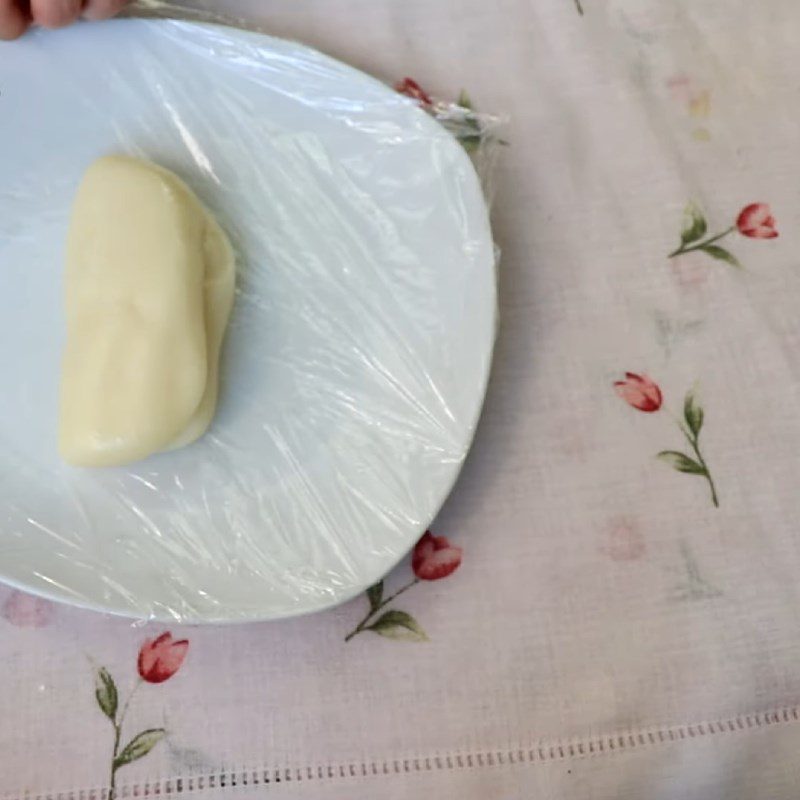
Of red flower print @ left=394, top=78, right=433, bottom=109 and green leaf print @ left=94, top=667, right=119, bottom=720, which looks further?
red flower print @ left=394, top=78, right=433, bottom=109

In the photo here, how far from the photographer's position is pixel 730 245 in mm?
573

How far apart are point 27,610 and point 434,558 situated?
231 mm

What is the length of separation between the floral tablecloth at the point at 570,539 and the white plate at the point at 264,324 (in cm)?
4

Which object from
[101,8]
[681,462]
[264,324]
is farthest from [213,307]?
[681,462]

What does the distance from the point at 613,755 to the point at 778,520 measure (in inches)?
6.6

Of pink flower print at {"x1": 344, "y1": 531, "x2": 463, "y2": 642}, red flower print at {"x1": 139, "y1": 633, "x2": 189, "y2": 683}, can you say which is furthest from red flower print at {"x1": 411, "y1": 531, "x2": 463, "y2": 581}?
red flower print at {"x1": 139, "y1": 633, "x2": 189, "y2": 683}

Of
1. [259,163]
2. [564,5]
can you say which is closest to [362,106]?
[259,163]

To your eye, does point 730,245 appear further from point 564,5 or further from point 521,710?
point 521,710

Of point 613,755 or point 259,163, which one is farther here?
point 259,163

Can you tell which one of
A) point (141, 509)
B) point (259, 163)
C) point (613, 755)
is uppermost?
point (259, 163)

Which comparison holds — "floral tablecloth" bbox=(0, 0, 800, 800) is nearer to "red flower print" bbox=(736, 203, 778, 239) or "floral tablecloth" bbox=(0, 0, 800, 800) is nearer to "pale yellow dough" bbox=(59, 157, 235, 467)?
"red flower print" bbox=(736, 203, 778, 239)

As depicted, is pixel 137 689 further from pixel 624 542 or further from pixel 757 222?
pixel 757 222

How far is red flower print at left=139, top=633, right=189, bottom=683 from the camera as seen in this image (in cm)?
47

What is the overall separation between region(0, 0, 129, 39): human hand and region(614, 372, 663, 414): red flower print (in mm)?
396
